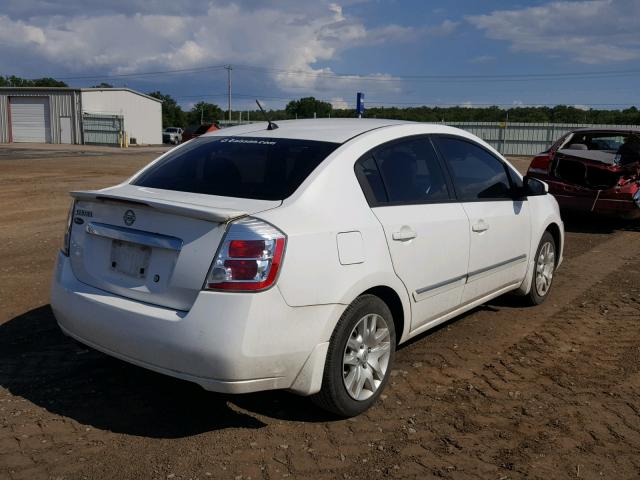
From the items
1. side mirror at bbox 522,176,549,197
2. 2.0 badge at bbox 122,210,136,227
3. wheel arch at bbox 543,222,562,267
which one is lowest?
wheel arch at bbox 543,222,562,267

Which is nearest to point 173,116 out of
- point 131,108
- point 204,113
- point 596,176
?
point 204,113

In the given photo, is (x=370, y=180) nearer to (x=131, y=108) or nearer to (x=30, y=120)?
(x=30, y=120)

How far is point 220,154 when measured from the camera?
13.4ft

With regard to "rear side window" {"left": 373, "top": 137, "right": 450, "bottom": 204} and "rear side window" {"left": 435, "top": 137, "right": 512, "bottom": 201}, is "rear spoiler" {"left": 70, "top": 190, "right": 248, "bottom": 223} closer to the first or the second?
"rear side window" {"left": 373, "top": 137, "right": 450, "bottom": 204}

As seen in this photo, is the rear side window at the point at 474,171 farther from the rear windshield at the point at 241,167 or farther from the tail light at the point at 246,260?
the tail light at the point at 246,260

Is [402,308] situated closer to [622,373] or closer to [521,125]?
[622,373]

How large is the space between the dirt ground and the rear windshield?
1.29 meters

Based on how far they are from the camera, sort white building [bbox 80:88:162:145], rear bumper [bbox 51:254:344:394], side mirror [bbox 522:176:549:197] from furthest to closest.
Answer: 1. white building [bbox 80:88:162:145]
2. side mirror [bbox 522:176:549:197]
3. rear bumper [bbox 51:254:344:394]

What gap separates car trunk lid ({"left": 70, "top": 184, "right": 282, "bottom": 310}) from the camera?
10.4ft

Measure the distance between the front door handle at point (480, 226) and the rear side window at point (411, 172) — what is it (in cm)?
32

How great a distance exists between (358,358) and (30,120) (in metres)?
55.4

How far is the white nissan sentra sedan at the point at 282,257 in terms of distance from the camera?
3115mm

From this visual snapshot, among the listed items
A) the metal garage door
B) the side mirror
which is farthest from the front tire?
the metal garage door

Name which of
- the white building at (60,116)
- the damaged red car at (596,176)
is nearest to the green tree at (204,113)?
the white building at (60,116)
